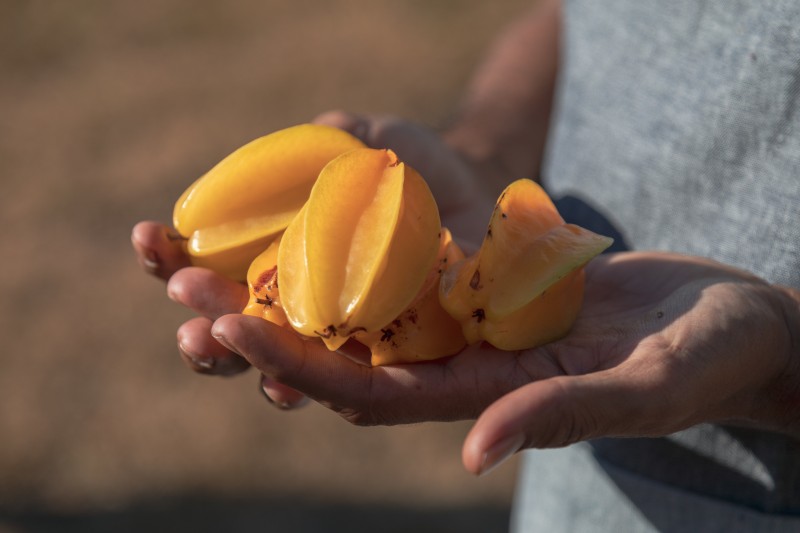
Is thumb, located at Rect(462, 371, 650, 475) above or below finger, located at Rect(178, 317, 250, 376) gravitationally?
above

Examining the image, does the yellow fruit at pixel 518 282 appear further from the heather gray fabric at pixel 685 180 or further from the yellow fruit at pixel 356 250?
the heather gray fabric at pixel 685 180

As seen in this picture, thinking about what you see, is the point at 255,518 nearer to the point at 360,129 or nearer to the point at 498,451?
the point at 360,129

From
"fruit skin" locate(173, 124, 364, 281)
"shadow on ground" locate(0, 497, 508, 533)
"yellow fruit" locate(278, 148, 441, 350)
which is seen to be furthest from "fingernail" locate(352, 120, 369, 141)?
"shadow on ground" locate(0, 497, 508, 533)

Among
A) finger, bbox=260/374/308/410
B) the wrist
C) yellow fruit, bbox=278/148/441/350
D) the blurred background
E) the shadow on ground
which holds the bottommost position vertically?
the shadow on ground

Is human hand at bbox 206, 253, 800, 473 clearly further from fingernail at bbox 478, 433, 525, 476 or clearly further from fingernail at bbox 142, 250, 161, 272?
fingernail at bbox 142, 250, 161, 272

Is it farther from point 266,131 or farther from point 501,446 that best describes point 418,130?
point 266,131

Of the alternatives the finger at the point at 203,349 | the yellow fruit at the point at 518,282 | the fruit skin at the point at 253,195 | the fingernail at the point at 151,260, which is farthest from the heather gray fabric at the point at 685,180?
the fingernail at the point at 151,260

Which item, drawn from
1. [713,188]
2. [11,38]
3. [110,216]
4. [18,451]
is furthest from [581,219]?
[11,38]

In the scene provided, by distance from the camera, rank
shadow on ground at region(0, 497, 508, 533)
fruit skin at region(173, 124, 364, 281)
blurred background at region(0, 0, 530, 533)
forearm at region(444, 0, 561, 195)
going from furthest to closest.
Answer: blurred background at region(0, 0, 530, 533) < shadow on ground at region(0, 497, 508, 533) < forearm at region(444, 0, 561, 195) < fruit skin at region(173, 124, 364, 281)

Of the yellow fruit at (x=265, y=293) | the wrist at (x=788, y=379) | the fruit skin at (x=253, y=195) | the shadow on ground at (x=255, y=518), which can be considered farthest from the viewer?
the shadow on ground at (x=255, y=518)
